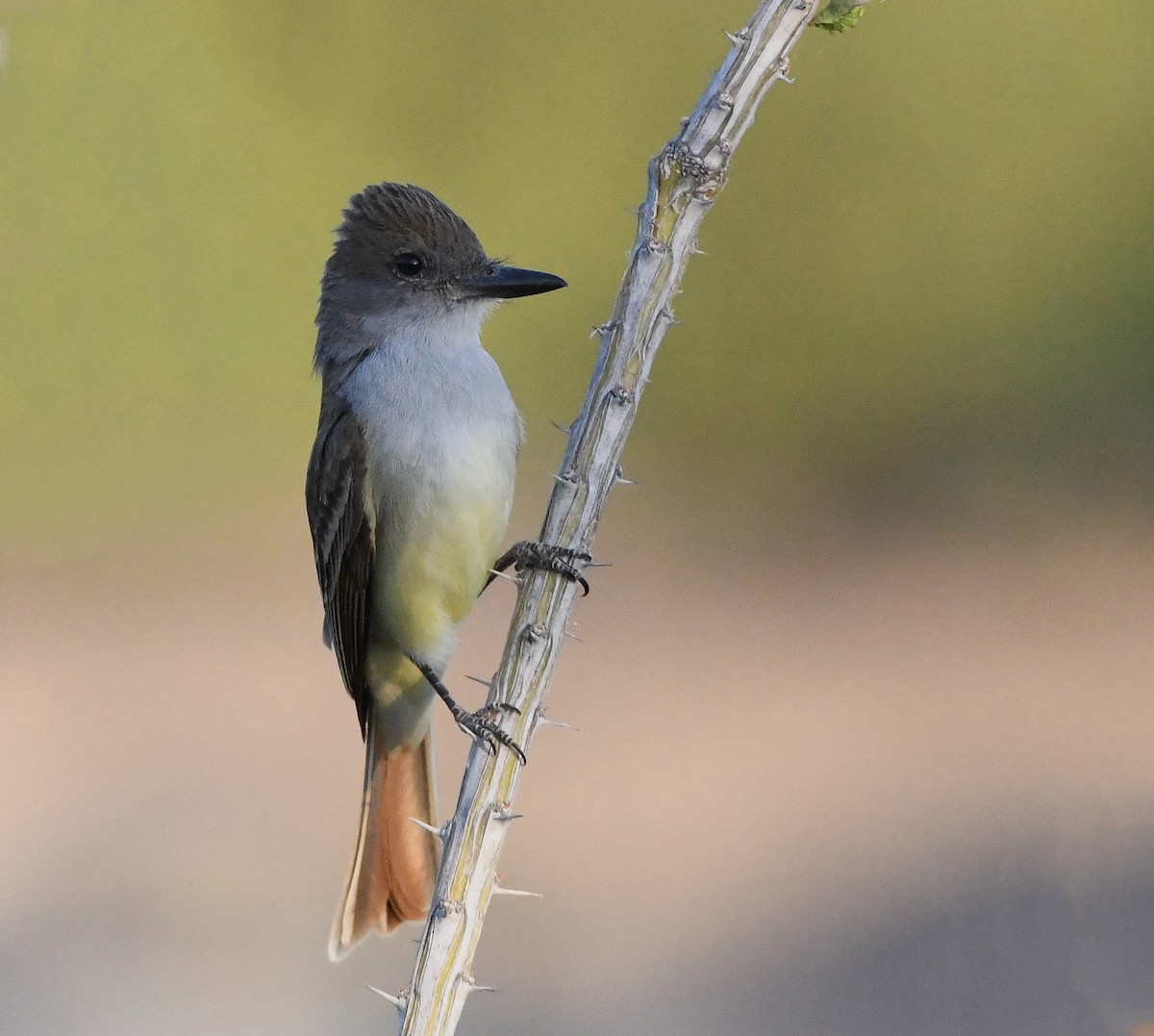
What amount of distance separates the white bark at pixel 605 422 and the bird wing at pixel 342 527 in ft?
3.37

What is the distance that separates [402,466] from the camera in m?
3.65

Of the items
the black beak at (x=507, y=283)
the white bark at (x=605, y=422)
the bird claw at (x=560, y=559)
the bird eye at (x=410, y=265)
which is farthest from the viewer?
the bird eye at (x=410, y=265)

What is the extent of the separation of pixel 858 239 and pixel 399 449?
18.7ft

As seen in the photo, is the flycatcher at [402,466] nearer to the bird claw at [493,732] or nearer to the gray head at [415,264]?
the gray head at [415,264]

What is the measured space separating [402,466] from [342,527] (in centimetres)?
30

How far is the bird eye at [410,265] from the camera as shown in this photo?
3.86 metres

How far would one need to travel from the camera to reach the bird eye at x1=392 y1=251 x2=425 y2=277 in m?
3.86

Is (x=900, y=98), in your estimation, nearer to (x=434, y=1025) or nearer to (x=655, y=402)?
(x=655, y=402)

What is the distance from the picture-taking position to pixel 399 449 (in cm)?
365

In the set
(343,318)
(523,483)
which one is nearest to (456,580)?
(343,318)

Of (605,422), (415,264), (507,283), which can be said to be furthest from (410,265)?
(605,422)

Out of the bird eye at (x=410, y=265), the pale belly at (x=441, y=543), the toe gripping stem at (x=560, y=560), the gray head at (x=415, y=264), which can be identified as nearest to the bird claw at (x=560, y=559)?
the toe gripping stem at (x=560, y=560)

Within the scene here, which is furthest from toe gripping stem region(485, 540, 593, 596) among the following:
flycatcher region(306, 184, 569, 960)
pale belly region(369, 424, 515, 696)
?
pale belly region(369, 424, 515, 696)

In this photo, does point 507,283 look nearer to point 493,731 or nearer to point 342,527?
point 342,527
